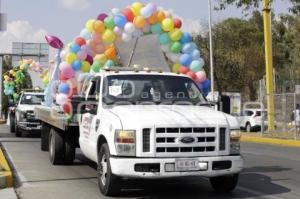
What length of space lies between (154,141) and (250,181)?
11.0 feet

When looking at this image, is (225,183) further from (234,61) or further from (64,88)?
(234,61)

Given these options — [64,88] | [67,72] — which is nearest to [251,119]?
[67,72]

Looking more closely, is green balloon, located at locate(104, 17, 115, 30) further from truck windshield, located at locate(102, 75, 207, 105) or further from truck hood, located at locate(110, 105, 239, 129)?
truck hood, located at locate(110, 105, 239, 129)

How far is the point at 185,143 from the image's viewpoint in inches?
328

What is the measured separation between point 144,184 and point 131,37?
468 cm

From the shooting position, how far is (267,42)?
30.3 metres

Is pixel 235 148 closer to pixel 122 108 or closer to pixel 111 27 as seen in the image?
pixel 122 108

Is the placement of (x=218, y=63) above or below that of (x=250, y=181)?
above

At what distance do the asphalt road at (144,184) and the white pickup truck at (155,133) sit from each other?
46 centimetres

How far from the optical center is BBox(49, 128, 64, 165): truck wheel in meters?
12.8

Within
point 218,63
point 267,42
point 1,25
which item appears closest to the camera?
point 1,25

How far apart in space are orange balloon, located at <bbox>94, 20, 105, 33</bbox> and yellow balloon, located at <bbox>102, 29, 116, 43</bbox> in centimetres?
11

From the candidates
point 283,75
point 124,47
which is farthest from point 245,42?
point 124,47

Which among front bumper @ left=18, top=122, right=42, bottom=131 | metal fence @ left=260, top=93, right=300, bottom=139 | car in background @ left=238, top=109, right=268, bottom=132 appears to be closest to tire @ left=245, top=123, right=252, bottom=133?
car in background @ left=238, top=109, right=268, bottom=132
